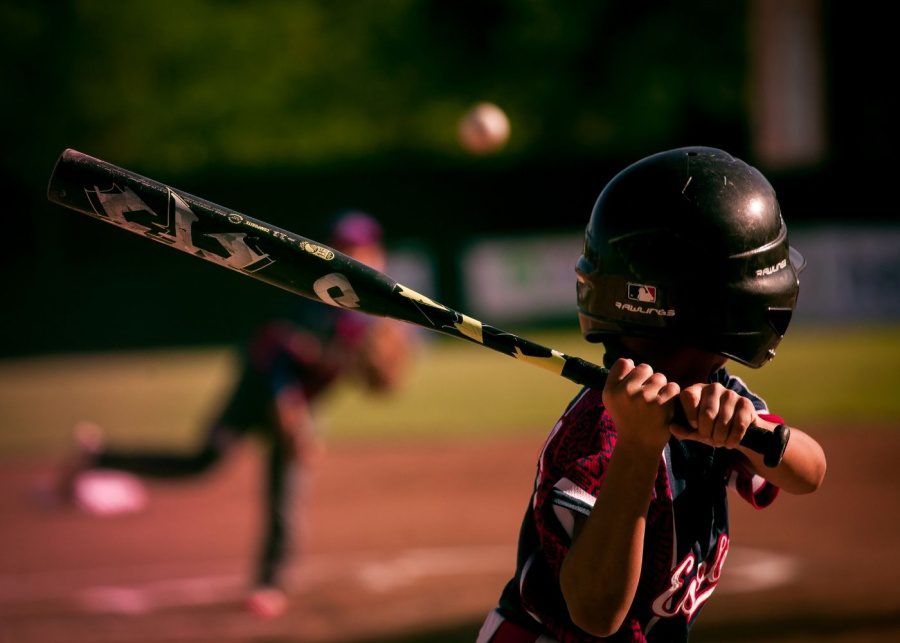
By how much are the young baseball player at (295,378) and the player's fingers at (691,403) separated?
415 cm

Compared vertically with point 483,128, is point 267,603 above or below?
below

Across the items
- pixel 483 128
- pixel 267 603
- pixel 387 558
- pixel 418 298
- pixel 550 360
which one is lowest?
pixel 550 360

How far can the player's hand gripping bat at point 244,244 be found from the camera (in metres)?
2.50

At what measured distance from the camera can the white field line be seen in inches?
248

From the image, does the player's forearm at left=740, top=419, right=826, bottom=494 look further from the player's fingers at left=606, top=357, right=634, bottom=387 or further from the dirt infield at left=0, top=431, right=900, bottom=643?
the dirt infield at left=0, top=431, right=900, bottom=643

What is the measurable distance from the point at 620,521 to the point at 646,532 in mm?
164

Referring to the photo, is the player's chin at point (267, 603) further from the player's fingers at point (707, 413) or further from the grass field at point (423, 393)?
the player's fingers at point (707, 413)

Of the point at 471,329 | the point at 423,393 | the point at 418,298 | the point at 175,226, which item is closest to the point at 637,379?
the point at 471,329

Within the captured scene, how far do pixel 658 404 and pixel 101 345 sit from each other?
59.6 ft

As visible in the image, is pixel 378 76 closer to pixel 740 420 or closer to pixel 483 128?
pixel 483 128

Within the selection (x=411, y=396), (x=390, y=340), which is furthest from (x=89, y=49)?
(x=390, y=340)

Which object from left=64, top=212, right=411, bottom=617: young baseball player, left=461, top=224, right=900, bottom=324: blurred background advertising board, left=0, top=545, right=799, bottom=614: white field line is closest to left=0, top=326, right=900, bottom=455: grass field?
left=461, top=224, right=900, bottom=324: blurred background advertising board

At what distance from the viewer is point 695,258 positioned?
219 cm

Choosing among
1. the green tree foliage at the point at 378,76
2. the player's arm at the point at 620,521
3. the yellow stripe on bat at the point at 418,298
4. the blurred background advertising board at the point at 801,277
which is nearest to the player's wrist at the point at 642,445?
the player's arm at the point at 620,521
